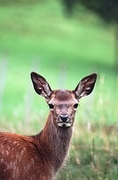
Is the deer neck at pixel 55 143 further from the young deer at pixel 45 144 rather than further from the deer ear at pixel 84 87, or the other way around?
the deer ear at pixel 84 87

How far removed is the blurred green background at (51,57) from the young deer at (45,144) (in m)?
3.78

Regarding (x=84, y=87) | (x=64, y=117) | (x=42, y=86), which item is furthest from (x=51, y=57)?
(x=64, y=117)

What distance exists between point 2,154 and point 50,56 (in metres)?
42.5

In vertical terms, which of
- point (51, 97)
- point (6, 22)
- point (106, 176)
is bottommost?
point (106, 176)

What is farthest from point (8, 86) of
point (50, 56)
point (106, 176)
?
point (106, 176)

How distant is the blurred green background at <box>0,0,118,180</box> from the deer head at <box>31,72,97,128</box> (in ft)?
12.1

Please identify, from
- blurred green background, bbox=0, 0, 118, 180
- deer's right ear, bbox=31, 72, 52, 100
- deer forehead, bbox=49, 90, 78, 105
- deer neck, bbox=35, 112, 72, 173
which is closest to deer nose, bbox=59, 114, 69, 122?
deer forehead, bbox=49, 90, 78, 105

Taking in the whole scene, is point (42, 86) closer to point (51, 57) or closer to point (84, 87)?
point (84, 87)

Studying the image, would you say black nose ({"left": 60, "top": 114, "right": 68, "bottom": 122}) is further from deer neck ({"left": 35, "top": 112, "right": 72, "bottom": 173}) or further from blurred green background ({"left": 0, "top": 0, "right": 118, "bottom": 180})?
blurred green background ({"left": 0, "top": 0, "right": 118, "bottom": 180})

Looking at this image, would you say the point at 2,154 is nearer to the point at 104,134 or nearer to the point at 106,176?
the point at 106,176

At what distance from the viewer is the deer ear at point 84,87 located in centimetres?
986

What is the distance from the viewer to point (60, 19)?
60.8m

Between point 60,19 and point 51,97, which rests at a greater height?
point 60,19

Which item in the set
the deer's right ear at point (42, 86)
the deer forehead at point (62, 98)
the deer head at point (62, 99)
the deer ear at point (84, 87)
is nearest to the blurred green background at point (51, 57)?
the deer ear at point (84, 87)
